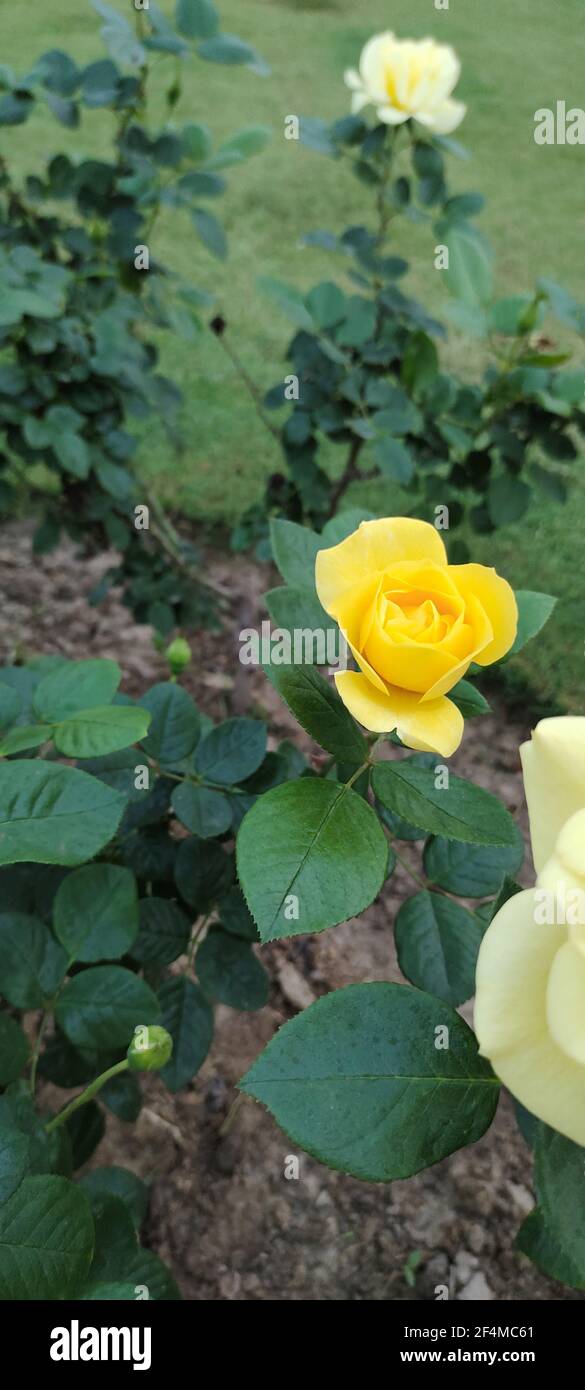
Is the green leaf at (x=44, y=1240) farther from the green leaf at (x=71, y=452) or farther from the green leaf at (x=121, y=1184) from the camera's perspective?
the green leaf at (x=71, y=452)

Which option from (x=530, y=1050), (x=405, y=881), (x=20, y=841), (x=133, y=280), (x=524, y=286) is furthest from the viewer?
(x=524, y=286)

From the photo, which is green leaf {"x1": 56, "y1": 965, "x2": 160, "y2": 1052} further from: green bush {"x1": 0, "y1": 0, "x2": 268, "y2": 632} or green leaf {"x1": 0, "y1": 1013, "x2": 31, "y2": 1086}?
green bush {"x1": 0, "y1": 0, "x2": 268, "y2": 632}

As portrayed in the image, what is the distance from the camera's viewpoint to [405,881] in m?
1.43

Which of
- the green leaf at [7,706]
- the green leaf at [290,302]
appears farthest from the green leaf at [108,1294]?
the green leaf at [290,302]

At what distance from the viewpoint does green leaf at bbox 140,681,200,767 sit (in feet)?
2.34

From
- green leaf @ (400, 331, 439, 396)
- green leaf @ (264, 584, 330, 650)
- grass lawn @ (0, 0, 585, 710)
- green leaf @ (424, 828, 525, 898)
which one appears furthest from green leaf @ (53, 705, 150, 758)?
Answer: grass lawn @ (0, 0, 585, 710)

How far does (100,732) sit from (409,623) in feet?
0.75

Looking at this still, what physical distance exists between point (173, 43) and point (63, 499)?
0.62 meters

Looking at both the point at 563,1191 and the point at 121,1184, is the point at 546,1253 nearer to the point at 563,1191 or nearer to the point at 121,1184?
the point at 563,1191

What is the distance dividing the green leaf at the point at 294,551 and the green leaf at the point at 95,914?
234 mm

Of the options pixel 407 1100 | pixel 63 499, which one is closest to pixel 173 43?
pixel 63 499

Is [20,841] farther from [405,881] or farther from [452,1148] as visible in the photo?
[405,881]

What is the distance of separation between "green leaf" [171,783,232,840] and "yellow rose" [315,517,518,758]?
10.1 inches

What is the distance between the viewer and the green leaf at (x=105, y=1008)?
628 millimetres
